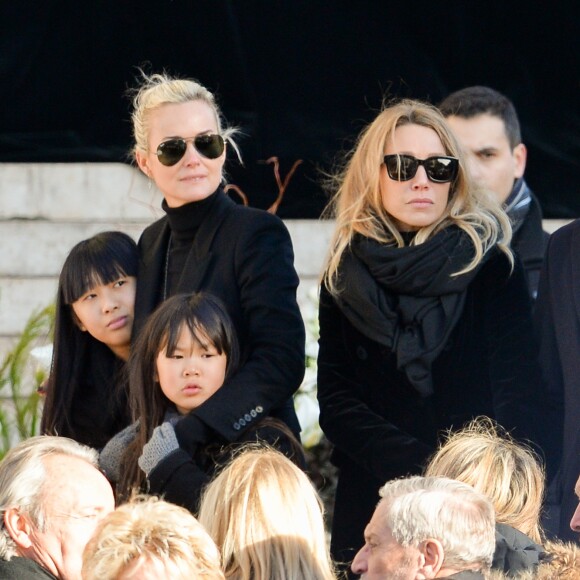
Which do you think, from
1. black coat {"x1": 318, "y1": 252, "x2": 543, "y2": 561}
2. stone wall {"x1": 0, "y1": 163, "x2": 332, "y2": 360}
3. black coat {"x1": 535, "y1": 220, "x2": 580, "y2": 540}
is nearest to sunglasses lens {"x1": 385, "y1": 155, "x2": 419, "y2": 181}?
black coat {"x1": 318, "y1": 252, "x2": 543, "y2": 561}

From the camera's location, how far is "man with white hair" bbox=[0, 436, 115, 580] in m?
3.37

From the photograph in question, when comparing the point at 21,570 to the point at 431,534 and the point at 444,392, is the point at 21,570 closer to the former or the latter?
the point at 431,534

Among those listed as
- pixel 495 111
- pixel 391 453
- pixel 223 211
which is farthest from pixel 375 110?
pixel 391 453

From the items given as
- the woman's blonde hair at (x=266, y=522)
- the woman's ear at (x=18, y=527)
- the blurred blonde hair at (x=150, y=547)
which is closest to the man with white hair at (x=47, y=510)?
the woman's ear at (x=18, y=527)

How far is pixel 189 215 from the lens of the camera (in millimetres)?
4551

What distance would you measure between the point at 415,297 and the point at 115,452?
990mm

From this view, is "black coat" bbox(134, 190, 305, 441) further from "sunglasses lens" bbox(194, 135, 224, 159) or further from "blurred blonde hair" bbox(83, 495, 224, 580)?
"blurred blonde hair" bbox(83, 495, 224, 580)

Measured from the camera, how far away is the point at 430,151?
4.41 m

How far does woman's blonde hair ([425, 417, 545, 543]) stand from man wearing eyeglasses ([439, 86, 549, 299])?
1375mm

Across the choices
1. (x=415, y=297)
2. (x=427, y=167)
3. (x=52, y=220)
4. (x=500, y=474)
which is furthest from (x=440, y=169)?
(x=52, y=220)

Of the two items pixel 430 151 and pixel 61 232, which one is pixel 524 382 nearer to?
pixel 430 151

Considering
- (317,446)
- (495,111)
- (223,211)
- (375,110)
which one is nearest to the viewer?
(223,211)

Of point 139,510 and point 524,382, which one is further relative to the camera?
point 524,382

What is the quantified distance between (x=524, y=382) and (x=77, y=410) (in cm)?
139
